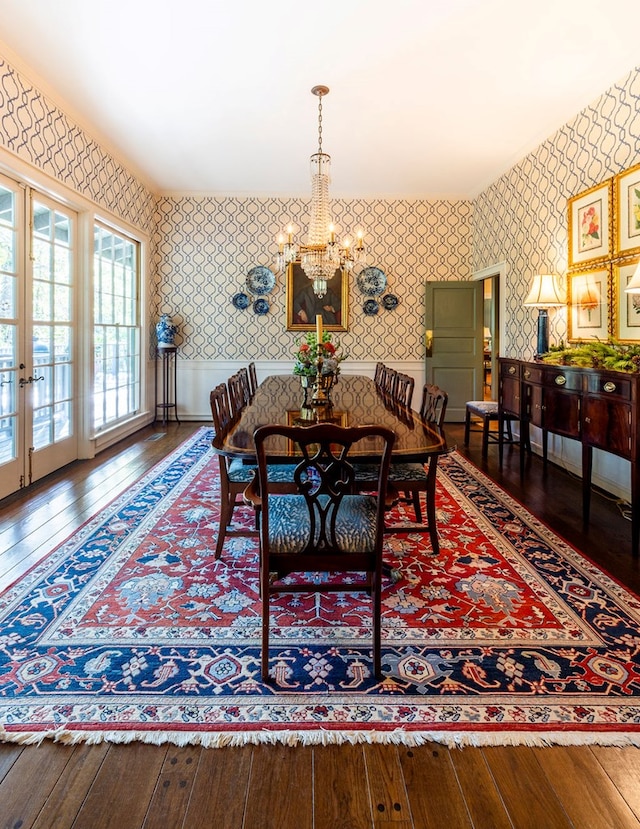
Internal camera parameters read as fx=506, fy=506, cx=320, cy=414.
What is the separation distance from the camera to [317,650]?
185cm

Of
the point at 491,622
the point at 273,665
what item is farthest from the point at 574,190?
the point at 273,665

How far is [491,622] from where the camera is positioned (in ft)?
6.67

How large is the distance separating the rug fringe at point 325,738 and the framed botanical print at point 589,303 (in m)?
3.24

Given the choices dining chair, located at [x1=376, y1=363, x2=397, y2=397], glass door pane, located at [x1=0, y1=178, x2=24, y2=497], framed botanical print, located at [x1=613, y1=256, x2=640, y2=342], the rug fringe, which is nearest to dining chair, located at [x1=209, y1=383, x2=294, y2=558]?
the rug fringe

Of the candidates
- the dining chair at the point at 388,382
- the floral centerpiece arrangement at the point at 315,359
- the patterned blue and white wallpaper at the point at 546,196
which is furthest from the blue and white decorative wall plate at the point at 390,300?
the floral centerpiece arrangement at the point at 315,359

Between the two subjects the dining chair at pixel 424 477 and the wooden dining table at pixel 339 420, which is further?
the dining chair at pixel 424 477

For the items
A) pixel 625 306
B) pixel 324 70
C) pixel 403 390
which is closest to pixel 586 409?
pixel 625 306

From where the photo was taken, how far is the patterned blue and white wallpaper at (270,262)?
683cm

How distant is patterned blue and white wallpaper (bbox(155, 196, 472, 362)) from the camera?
683cm

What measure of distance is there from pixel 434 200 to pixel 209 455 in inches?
184

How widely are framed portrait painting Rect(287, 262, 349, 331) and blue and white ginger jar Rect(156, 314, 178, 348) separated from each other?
1538mm

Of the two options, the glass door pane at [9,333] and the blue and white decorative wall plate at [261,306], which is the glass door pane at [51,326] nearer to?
the glass door pane at [9,333]

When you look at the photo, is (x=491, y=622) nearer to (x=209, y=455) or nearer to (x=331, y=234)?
(x=331, y=234)

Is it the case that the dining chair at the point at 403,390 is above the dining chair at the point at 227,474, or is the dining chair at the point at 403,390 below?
above
